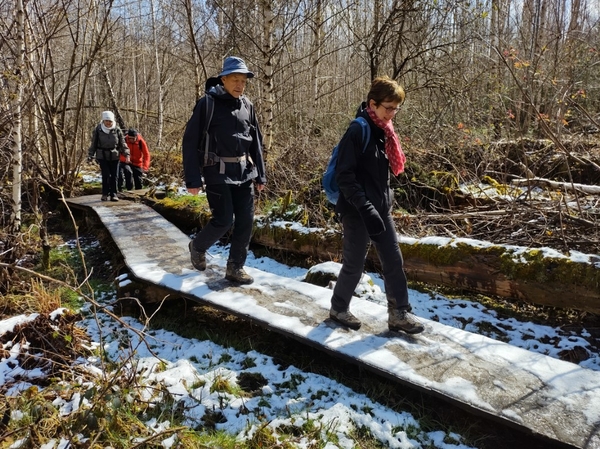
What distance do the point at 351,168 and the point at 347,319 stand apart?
4.23 feet

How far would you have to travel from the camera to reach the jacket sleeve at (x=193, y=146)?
12.9ft

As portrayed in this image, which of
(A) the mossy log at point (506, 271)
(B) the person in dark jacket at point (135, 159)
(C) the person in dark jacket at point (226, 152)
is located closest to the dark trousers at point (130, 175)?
(B) the person in dark jacket at point (135, 159)

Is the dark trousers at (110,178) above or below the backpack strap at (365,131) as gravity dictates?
below

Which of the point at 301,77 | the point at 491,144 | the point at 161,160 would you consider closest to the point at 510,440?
the point at 491,144

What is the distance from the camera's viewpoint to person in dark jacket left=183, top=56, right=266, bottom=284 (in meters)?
3.95

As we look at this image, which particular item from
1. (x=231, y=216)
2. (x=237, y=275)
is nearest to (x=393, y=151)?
(x=231, y=216)


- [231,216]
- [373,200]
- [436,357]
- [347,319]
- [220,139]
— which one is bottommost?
[436,357]

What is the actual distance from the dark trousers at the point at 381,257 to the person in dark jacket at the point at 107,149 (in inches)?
284

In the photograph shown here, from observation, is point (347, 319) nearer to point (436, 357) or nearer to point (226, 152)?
point (436, 357)

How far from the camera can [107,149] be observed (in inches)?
353

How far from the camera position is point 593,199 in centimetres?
556

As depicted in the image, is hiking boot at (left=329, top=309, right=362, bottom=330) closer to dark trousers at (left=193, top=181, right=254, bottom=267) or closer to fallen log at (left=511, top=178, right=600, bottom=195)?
dark trousers at (left=193, top=181, right=254, bottom=267)

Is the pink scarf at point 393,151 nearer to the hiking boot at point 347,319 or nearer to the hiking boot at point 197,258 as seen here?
the hiking boot at point 347,319

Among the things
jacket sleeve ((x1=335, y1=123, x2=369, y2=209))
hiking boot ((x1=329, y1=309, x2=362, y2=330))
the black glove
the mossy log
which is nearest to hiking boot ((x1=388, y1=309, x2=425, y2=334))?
hiking boot ((x1=329, y1=309, x2=362, y2=330))
